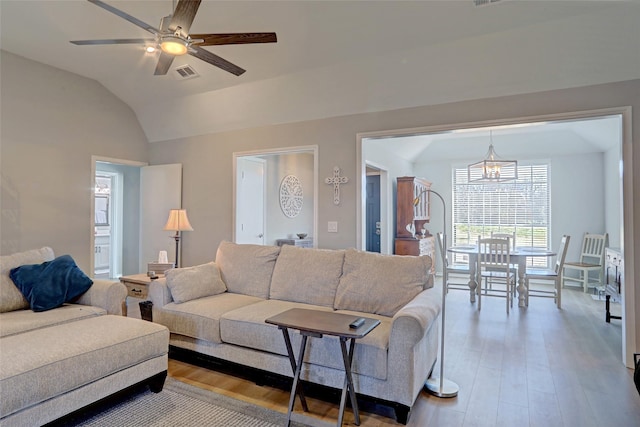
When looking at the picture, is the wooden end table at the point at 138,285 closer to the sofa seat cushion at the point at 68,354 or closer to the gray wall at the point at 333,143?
the sofa seat cushion at the point at 68,354

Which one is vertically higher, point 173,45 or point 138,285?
point 173,45

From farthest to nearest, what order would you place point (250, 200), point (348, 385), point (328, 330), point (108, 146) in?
1. point (250, 200)
2. point (108, 146)
3. point (348, 385)
4. point (328, 330)

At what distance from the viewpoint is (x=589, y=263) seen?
19.8 feet

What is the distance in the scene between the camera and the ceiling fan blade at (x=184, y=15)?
217 centimetres

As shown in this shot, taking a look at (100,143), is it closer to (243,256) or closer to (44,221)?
(44,221)

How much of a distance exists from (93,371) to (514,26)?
13.1 feet

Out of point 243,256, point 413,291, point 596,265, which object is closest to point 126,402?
point 243,256

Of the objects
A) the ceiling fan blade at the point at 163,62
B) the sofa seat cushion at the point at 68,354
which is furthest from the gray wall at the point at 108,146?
the sofa seat cushion at the point at 68,354

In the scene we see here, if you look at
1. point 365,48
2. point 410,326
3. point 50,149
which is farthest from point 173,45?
point 50,149

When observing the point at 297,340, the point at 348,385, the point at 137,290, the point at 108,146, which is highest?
the point at 108,146

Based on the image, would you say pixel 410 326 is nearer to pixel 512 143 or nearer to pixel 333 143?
pixel 333 143

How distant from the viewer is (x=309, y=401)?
8.15 feet

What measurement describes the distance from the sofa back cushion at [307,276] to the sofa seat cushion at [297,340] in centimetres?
11

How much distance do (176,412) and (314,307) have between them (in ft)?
4.13
